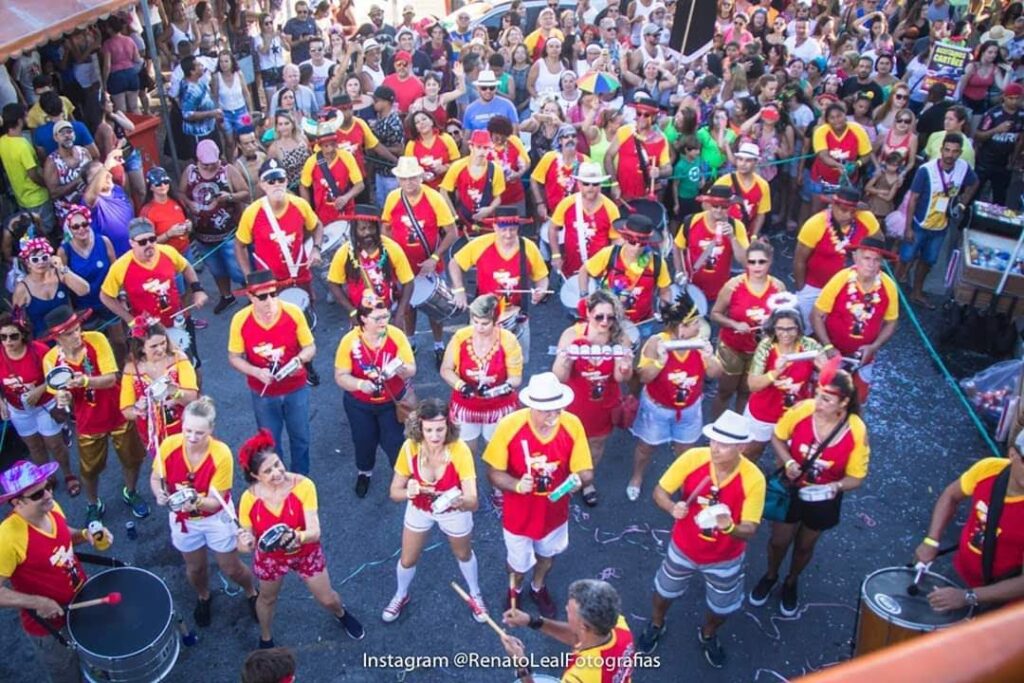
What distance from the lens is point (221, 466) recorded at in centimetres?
552

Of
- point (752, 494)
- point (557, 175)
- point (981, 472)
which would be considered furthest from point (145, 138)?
point (981, 472)

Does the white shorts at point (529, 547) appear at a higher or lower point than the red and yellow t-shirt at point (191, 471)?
lower

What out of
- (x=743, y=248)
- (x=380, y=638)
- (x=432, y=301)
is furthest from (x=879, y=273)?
(x=380, y=638)

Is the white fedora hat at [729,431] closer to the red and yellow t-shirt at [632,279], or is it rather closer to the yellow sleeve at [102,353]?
the red and yellow t-shirt at [632,279]

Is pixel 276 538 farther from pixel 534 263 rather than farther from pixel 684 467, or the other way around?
pixel 534 263

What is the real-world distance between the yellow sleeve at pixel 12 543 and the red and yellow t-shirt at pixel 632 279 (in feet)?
14.9

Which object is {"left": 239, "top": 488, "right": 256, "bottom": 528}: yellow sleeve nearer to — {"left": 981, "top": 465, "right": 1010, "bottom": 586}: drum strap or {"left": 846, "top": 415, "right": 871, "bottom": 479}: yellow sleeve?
{"left": 846, "top": 415, "right": 871, "bottom": 479}: yellow sleeve

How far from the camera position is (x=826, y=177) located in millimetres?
10250

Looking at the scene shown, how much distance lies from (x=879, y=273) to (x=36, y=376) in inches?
259

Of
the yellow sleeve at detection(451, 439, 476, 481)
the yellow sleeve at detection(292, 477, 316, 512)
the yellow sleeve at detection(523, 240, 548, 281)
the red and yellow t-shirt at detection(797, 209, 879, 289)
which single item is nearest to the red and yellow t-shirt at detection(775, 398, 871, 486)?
the yellow sleeve at detection(451, 439, 476, 481)

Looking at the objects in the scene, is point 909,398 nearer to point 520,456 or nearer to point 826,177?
point 826,177

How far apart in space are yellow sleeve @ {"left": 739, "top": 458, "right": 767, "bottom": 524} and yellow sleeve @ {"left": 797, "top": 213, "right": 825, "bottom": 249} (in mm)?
3252

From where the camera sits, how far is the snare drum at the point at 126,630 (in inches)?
184

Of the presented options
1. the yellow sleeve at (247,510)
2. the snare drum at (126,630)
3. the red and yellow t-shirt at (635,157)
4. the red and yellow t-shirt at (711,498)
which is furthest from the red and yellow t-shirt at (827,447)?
the red and yellow t-shirt at (635,157)
